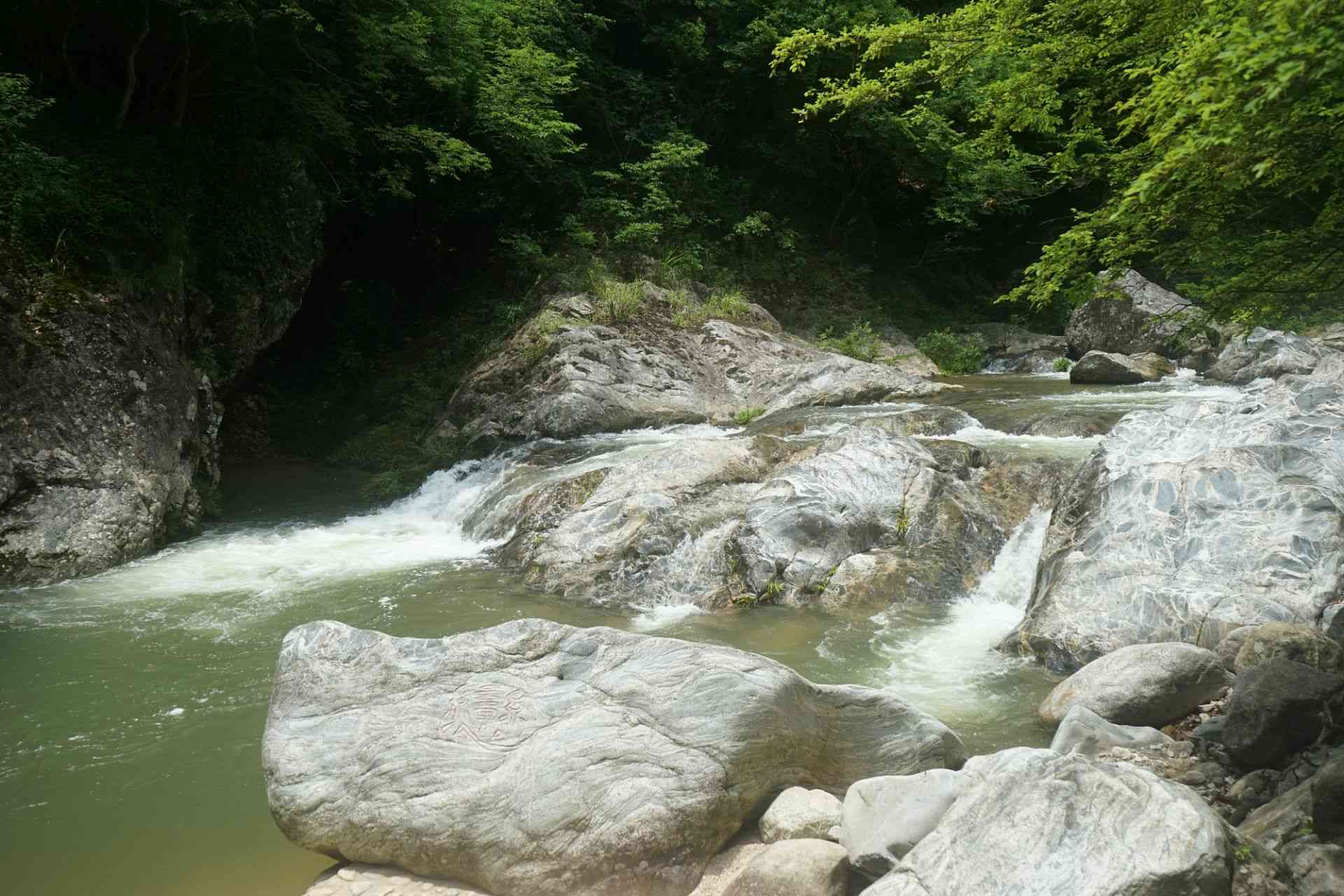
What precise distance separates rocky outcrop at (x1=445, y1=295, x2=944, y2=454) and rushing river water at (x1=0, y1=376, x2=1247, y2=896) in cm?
244

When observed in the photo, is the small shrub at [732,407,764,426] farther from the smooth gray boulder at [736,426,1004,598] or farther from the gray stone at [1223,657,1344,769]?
the gray stone at [1223,657,1344,769]

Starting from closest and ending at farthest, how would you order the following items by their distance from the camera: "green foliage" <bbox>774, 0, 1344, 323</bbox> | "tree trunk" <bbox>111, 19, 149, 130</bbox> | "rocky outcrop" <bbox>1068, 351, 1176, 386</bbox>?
"green foliage" <bbox>774, 0, 1344, 323</bbox> → "tree trunk" <bbox>111, 19, 149, 130</bbox> → "rocky outcrop" <bbox>1068, 351, 1176, 386</bbox>

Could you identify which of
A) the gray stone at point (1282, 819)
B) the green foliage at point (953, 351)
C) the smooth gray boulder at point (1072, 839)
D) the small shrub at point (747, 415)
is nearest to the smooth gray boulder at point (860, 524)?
the gray stone at point (1282, 819)

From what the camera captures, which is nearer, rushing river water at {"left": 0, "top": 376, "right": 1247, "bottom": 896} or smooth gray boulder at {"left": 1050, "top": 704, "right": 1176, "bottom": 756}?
rushing river water at {"left": 0, "top": 376, "right": 1247, "bottom": 896}

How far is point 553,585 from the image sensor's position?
900 cm

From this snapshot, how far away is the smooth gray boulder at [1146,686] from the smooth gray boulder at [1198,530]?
2.22 feet

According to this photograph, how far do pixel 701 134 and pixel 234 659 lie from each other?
66.2 feet

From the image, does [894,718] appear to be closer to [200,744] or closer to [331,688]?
[331,688]

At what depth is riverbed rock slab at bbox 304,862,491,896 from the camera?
3.96 meters

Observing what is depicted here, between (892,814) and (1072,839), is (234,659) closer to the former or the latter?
(892,814)

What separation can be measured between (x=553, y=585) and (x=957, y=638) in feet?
12.9

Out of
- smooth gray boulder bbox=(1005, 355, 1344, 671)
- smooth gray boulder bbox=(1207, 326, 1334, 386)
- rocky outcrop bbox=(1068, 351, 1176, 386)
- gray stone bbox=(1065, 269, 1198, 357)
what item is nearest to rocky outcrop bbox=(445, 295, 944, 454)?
rocky outcrop bbox=(1068, 351, 1176, 386)

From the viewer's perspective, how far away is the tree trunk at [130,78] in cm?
1177

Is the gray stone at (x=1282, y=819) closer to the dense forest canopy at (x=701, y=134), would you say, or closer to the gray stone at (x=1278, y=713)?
the gray stone at (x=1278, y=713)
